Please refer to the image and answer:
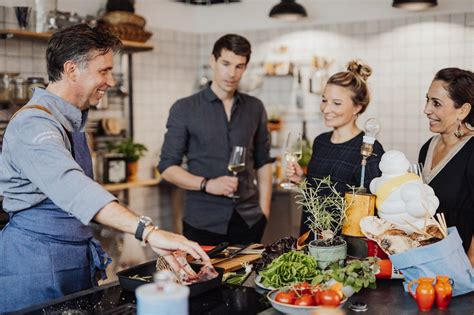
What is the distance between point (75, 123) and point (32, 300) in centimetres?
67

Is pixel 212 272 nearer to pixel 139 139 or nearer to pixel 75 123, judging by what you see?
pixel 75 123

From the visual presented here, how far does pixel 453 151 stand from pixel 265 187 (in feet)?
3.93

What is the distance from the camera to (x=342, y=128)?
299cm

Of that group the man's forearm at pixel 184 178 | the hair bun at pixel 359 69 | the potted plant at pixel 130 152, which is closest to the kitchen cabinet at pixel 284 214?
the potted plant at pixel 130 152

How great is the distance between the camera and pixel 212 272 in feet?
6.72

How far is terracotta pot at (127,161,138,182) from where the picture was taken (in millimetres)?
5336

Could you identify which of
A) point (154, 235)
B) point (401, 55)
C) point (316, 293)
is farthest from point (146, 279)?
point (401, 55)

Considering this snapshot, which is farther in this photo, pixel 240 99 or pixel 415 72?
pixel 415 72

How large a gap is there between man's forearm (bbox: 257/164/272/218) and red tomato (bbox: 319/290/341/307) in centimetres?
184

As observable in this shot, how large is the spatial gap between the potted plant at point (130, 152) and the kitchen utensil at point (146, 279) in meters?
3.18

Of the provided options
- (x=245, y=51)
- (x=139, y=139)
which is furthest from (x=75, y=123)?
(x=139, y=139)

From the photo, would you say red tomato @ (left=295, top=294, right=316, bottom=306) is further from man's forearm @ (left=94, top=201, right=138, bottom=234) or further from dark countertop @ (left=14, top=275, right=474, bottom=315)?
man's forearm @ (left=94, top=201, right=138, bottom=234)

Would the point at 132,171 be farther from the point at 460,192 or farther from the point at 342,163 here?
the point at 460,192

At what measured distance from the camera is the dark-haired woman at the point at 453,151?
279cm
